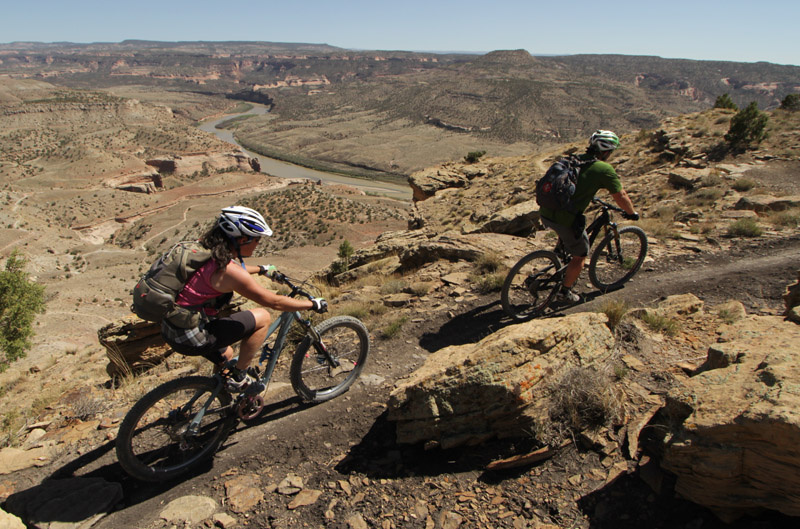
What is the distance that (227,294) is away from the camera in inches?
143

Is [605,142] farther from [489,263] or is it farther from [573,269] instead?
[489,263]

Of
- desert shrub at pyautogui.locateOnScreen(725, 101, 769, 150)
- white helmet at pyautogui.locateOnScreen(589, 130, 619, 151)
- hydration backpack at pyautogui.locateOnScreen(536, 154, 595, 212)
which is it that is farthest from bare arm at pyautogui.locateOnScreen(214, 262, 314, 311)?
desert shrub at pyautogui.locateOnScreen(725, 101, 769, 150)

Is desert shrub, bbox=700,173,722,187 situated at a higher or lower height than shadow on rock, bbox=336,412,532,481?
higher

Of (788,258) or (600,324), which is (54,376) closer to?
Answer: (600,324)

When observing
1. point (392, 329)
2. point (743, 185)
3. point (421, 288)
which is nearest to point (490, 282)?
point (421, 288)

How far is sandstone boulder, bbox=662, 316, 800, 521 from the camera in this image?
2.31 m

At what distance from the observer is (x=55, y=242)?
1581 inches

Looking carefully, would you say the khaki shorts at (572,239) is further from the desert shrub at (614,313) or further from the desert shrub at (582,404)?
the desert shrub at (582,404)

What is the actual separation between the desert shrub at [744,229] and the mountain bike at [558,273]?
2386mm

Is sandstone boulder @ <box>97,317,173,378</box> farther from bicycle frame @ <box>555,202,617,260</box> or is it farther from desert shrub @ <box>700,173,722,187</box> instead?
desert shrub @ <box>700,173,722,187</box>

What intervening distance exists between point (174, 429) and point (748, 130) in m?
17.7

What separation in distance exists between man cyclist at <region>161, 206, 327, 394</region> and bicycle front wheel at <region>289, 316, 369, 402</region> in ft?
2.00

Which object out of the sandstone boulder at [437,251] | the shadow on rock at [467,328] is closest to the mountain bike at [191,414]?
the shadow on rock at [467,328]

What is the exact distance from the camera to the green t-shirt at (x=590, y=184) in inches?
Answer: 193
